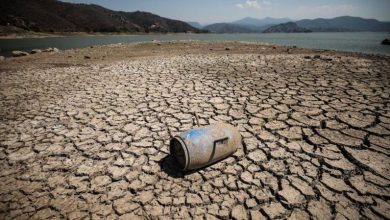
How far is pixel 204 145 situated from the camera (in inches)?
83.2

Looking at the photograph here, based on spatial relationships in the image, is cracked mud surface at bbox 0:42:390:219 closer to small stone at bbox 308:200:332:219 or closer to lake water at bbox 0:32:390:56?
small stone at bbox 308:200:332:219

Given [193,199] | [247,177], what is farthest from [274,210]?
[193,199]

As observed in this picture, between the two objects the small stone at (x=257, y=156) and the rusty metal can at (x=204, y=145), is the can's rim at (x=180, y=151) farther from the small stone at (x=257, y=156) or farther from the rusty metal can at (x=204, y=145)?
the small stone at (x=257, y=156)

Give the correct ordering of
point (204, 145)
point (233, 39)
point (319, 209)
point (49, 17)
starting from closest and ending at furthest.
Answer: point (319, 209) → point (204, 145) → point (233, 39) → point (49, 17)

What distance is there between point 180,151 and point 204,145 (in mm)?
339

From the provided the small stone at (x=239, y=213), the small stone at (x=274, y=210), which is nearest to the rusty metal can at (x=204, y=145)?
the small stone at (x=239, y=213)

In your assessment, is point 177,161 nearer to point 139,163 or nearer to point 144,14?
point 139,163

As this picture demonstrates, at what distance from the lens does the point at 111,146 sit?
2748 mm

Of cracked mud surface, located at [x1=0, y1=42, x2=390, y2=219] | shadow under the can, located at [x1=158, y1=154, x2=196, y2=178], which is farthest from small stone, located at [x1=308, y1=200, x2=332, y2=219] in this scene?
shadow under the can, located at [x1=158, y1=154, x2=196, y2=178]

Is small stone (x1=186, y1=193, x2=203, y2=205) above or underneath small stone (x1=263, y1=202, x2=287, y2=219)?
underneath

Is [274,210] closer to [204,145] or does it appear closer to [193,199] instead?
[193,199]

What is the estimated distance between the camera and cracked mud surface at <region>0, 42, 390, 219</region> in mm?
1875

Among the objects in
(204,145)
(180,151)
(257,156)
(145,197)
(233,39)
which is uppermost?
(233,39)

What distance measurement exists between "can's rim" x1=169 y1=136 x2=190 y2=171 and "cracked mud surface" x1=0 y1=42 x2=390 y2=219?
0.45ft
